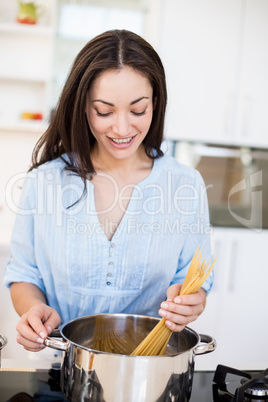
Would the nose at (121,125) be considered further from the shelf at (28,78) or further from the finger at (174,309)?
the shelf at (28,78)

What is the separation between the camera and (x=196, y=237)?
1.27 m

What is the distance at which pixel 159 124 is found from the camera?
1.22 metres

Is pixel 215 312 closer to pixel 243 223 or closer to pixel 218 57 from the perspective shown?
pixel 243 223

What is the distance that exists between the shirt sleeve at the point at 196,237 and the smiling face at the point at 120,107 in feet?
0.91

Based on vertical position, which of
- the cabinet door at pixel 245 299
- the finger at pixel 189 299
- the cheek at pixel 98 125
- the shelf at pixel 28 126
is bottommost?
the cabinet door at pixel 245 299

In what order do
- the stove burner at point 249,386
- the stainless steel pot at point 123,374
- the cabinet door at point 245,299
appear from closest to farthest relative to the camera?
the stainless steel pot at point 123,374 < the stove burner at point 249,386 < the cabinet door at point 245,299

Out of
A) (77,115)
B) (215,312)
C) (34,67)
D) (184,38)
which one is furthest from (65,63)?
(77,115)

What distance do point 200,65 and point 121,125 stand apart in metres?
1.60

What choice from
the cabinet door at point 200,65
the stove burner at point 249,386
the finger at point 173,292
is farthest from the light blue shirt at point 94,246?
the cabinet door at point 200,65

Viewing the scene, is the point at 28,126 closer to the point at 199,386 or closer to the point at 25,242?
the point at 25,242

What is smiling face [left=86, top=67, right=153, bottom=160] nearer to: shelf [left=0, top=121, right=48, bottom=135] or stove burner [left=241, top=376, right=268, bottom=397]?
stove burner [left=241, top=376, right=268, bottom=397]

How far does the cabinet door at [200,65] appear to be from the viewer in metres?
2.47

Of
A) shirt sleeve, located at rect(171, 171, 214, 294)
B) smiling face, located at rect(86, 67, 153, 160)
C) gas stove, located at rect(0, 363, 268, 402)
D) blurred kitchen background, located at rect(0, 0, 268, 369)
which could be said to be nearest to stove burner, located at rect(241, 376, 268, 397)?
gas stove, located at rect(0, 363, 268, 402)

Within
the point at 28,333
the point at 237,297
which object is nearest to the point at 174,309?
the point at 28,333
